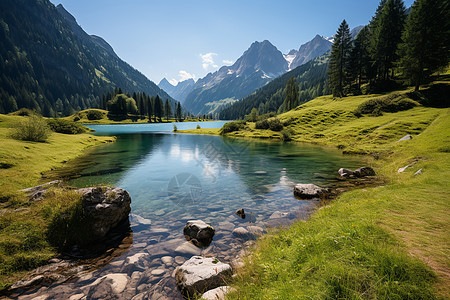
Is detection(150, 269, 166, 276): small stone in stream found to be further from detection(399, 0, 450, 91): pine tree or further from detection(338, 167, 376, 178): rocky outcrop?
detection(399, 0, 450, 91): pine tree

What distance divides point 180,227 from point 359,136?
153 ft

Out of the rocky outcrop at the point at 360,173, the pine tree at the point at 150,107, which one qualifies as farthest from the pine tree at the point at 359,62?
the pine tree at the point at 150,107

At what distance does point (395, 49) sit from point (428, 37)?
74.3ft

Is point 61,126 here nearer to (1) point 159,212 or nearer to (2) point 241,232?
(1) point 159,212

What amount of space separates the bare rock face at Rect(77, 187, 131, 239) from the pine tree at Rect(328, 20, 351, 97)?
100983mm

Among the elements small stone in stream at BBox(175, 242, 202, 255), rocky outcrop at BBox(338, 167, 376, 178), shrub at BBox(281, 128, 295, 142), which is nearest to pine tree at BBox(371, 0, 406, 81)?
shrub at BBox(281, 128, 295, 142)

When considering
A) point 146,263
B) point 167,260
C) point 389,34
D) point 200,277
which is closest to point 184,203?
point 167,260

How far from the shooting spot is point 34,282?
6379 mm

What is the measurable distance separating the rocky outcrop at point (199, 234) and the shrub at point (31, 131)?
121 feet

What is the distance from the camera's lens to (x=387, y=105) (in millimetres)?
52969

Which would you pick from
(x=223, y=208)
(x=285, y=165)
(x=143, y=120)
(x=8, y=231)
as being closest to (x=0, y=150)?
(x=8, y=231)

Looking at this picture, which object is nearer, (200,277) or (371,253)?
(371,253)

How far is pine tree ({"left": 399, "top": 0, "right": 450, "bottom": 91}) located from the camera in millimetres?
48812

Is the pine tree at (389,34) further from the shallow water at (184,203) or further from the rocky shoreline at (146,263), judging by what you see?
the rocky shoreline at (146,263)
